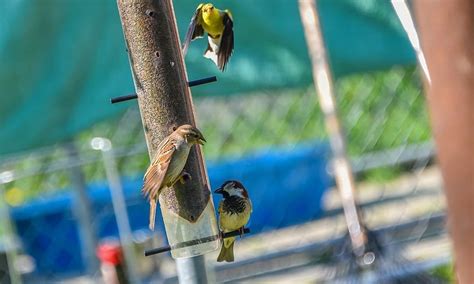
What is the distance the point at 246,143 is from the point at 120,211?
122cm

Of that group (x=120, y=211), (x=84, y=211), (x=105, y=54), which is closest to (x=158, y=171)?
(x=105, y=54)

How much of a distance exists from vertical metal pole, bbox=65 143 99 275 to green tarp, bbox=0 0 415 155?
1.48ft

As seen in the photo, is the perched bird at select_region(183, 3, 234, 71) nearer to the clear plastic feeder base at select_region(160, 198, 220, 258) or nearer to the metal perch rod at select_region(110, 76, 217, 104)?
the metal perch rod at select_region(110, 76, 217, 104)

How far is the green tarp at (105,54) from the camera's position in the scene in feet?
12.5

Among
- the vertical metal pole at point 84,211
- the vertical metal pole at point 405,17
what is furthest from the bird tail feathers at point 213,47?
the vertical metal pole at point 84,211

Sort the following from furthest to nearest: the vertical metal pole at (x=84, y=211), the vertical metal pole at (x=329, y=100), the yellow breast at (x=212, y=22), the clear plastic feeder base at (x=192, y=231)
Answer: the vertical metal pole at (x=84, y=211), the vertical metal pole at (x=329, y=100), the yellow breast at (x=212, y=22), the clear plastic feeder base at (x=192, y=231)

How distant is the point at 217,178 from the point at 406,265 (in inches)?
68.6

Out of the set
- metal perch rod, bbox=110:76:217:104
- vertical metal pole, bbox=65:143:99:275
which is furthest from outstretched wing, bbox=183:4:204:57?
vertical metal pole, bbox=65:143:99:275

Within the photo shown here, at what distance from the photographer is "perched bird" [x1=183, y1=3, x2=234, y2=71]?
2.88 metres

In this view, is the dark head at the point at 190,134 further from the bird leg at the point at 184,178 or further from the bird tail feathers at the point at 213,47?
the bird tail feathers at the point at 213,47

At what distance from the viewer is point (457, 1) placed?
1.34 meters

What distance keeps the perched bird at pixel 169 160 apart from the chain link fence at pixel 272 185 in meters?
2.00

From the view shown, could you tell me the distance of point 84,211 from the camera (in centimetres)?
445

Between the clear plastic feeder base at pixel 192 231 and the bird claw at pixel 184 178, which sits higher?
the bird claw at pixel 184 178
